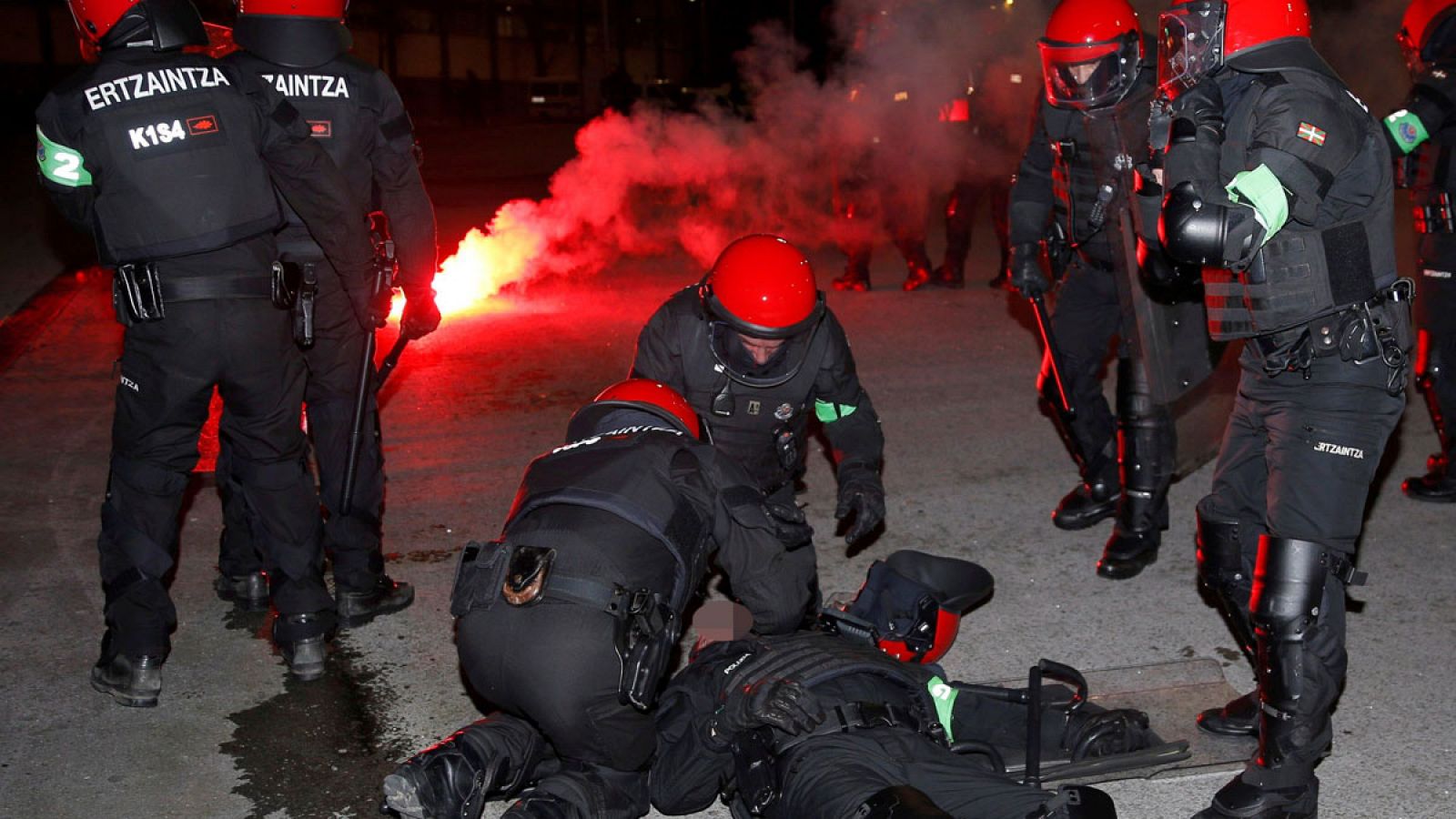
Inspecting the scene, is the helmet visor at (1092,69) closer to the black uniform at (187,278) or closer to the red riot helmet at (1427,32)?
the red riot helmet at (1427,32)

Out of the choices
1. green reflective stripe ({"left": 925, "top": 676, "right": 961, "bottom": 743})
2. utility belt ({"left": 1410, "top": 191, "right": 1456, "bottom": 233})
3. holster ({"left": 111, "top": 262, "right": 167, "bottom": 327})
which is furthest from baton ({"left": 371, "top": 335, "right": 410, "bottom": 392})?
utility belt ({"left": 1410, "top": 191, "right": 1456, "bottom": 233})

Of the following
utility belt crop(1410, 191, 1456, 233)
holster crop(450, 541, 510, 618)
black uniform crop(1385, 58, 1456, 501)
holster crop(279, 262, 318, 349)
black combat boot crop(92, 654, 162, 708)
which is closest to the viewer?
holster crop(450, 541, 510, 618)

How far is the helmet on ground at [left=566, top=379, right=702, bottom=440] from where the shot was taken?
11.2 ft

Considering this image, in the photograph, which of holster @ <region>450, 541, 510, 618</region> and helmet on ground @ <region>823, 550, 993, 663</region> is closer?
holster @ <region>450, 541, 510, 618</region>

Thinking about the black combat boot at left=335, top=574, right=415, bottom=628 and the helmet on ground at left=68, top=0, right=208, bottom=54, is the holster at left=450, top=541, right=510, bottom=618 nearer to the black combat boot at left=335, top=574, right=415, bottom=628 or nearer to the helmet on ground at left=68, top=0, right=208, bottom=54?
the black combat boot at left=335, top=574, right=415, bottom=628

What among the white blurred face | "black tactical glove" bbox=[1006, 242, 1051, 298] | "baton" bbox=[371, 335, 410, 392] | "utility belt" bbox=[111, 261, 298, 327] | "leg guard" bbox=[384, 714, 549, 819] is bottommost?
"leg guard" bbox=[384, 714, 549, 819]

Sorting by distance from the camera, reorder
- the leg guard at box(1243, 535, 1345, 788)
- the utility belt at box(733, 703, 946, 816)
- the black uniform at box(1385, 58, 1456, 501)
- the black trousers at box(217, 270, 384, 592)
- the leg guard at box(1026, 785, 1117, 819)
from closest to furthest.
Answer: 1. the leg guard at box(1026, 785, 1117, 819)
2. the utility belt at box(733, 703, 946, 816)
3. the leg guard at box(1243, 535, 1345, 788)
4. the black trousers at box(217, 270, 384, 592)
5. the black uniform at box(1385, 58, 1456, 501)

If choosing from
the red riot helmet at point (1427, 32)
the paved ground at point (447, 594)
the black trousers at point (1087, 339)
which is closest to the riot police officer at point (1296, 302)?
the paved ground at point (447, 594)

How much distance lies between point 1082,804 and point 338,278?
2.98 metres

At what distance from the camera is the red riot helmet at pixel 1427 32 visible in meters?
5.34

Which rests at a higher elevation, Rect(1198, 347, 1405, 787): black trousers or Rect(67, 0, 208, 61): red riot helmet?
Rect(67, 0, 208, 61): red riot helmet

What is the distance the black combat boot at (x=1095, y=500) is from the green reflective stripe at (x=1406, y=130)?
1.73 meters

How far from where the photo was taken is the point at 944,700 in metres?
3.48

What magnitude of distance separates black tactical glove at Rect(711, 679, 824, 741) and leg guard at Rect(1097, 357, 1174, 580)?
2285 mm
